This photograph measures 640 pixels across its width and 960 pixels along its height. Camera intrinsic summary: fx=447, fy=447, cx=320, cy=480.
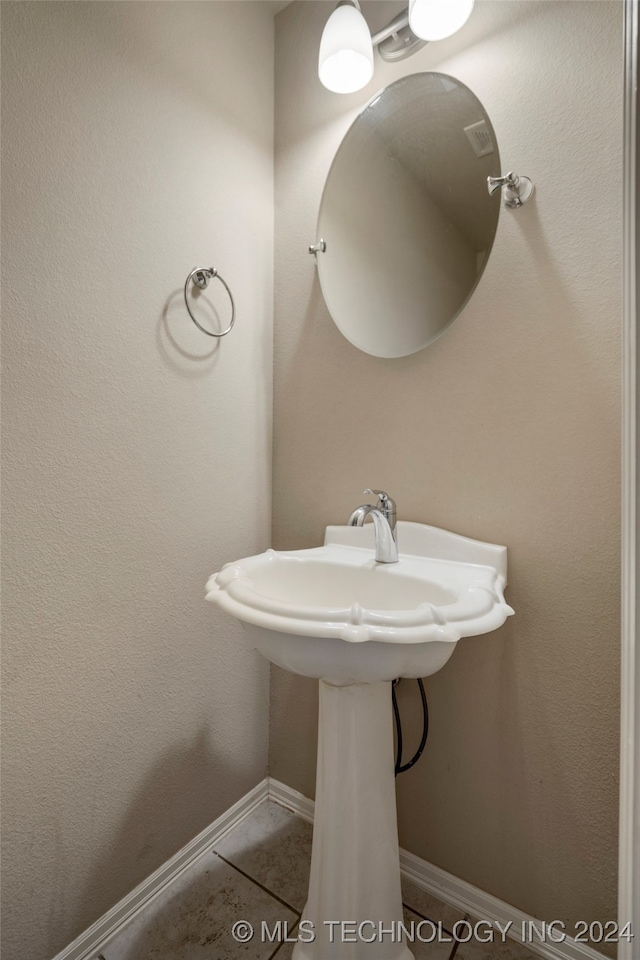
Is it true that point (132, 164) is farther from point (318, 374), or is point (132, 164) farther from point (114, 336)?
point (318, 374)

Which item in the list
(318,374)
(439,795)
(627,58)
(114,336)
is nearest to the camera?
(627,58)

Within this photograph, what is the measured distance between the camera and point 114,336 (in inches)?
38.0

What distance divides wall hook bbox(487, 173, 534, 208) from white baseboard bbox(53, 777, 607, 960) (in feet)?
4.94

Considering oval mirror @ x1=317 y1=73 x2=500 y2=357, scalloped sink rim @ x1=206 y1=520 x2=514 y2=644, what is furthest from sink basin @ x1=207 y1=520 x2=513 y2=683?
oval mirror @ x1=317 y1=73 x2=500 y2=357

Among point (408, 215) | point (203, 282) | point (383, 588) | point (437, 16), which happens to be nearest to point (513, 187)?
point (408, 215)

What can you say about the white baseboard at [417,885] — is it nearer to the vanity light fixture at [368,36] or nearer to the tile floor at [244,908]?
the tile floor at [244,908]

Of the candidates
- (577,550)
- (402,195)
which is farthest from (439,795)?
(402,195)

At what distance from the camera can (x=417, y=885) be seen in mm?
1088

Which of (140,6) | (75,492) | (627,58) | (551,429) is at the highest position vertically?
(140,6)

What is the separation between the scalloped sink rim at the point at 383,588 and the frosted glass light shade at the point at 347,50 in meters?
1.08

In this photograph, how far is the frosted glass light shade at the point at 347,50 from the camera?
3.34 ft

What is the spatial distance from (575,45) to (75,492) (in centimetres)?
132

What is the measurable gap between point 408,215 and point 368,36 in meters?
0.39

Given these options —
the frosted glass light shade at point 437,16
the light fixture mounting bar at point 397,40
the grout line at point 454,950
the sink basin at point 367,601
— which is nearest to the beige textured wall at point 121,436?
the sink basin at point 367,601
